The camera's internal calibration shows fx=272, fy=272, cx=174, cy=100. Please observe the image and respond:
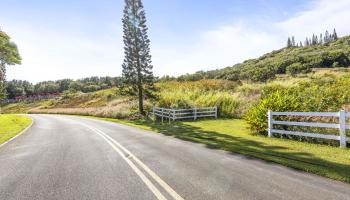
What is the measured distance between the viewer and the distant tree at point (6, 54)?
35.2 metres

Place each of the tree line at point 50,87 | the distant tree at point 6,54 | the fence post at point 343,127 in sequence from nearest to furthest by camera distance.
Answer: the fence post at point 343,127
the distant tree at point 6,54
the tree line at point 50,87

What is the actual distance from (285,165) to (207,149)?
329 centimetres

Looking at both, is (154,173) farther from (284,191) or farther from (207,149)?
(207,149)

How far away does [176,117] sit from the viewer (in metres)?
23.7

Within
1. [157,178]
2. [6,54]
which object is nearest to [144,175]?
[157,178]

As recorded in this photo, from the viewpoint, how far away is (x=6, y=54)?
121ft

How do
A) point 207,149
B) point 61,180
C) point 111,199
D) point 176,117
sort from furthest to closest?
point 176,117 < point 207,149 < point 61,180 < point 111,199

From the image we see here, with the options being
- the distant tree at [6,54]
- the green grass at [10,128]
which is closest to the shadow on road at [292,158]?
the green grass at [10,128]

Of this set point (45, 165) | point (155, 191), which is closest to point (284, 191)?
point (155, 191)

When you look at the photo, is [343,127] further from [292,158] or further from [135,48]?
[135,48]

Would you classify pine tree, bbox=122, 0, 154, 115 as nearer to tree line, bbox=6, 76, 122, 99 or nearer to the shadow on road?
the shadow on road

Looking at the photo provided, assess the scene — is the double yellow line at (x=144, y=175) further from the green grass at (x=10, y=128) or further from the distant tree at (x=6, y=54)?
the distant tree at (x=6, y=54)

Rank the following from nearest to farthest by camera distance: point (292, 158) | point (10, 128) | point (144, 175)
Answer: point (144, 175), point (292, 158), point (10, 128)

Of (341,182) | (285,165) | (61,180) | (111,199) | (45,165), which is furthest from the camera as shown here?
(45,165)
